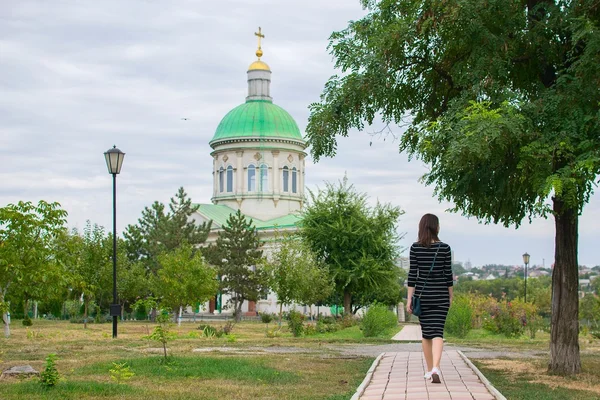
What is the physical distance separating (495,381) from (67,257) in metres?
16.0

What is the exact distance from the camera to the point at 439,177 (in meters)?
13.9

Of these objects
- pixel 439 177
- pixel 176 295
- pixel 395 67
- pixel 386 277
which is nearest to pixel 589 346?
pixel 439 177

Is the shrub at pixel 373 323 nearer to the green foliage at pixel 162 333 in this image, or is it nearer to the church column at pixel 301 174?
the green foliage at pixel 162 333

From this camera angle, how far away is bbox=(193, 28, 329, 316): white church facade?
Result: 6419 cm

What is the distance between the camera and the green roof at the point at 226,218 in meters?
62.3

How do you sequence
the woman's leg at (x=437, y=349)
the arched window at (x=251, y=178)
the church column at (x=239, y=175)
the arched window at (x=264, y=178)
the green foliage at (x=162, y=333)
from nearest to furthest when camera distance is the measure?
the woman's leg at (x=437, y=349), the green foliage at (x=162, y=333), the church column at (x=239, y=175), the arched window at (x=264, y=178), the arched window at (x=251, y=178)

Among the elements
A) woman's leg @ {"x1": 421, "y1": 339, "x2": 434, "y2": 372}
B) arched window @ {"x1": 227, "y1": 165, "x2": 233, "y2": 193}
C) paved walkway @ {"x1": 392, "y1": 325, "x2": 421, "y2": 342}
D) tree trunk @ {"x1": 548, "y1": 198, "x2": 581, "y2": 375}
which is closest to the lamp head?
paved walkway @ {"x1": 392, "y1": 325, "x2": 421, "y2": 342}

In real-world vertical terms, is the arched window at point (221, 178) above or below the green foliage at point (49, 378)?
above

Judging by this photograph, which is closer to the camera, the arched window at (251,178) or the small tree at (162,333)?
the small tree at (162,333)

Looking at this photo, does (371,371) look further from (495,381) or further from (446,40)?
(446,40)

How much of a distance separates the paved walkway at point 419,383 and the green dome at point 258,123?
52.4 m

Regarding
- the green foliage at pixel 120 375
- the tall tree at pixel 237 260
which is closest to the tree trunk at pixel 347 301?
the tall tree at pixel 237 260

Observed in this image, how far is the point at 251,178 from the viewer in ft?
215

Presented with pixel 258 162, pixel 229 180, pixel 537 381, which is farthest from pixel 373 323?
pixel 229 180
